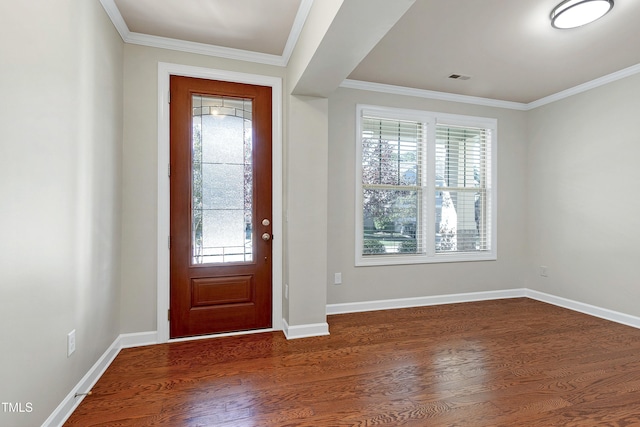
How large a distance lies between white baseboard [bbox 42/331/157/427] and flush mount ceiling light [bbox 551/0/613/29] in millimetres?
4093

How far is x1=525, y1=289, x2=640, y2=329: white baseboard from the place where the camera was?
3.21 meters

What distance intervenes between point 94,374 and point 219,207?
59.4 inches

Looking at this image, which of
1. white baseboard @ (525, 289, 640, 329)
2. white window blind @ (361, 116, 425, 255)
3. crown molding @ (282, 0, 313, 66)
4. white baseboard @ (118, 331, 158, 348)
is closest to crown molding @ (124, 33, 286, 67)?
crown molding @ (282, 0, 313, 66)

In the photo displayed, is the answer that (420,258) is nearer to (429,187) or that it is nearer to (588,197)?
(429,187)

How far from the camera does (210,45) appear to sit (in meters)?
2.72

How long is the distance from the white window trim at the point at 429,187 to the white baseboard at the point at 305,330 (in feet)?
2.98

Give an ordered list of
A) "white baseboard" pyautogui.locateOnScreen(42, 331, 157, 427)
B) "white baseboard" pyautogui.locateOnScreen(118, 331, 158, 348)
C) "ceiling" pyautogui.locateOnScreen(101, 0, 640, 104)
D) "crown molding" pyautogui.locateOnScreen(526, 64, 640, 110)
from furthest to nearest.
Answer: "crown molding" pyautogui.locateOnScreen(526, 64, 640, 110) → "white baseboard" pyautogui.locateOnScreen(118, 331, 158, 348) → "ceiling" pyautogui.locateOnScreen(101, 0, 640, 104) → "white baseboard" pyautogui.locateOnScreen(42, 331, 157, 427)

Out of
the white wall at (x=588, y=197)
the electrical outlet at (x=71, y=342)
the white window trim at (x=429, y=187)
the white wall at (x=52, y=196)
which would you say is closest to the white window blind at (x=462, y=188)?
the white window trim at (x=429, y=187)

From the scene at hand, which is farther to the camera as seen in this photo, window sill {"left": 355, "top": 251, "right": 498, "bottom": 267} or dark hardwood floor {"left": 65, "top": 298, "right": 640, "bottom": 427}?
window sill {"left": 355, "top": 251, "right": 498, "bottom": 267}

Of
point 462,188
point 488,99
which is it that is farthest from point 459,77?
point 462,188

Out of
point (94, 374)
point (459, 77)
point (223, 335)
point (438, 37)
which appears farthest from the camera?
point (459, 77)

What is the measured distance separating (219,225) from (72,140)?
1307 mm

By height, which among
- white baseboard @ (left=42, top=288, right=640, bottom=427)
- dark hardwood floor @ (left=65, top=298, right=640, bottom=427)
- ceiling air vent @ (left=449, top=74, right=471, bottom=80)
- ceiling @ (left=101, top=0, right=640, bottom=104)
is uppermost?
ceiling air vent @ (left=449, top=74, right=471, bottom=80)

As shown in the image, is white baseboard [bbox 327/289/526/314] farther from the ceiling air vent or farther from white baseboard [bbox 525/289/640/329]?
the ceiling air vent
